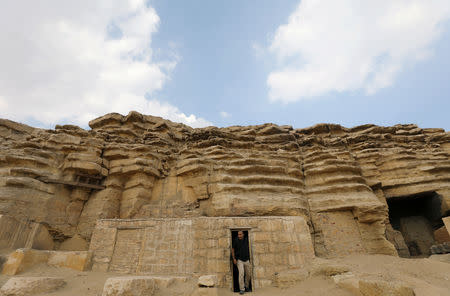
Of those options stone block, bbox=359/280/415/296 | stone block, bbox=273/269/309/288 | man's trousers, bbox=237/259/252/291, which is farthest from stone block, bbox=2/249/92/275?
stone block, bbox=359/280/415/296

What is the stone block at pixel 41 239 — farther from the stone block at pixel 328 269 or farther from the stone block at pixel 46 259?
the stone block at pixel 328 269

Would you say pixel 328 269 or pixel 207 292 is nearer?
pixel 207 292

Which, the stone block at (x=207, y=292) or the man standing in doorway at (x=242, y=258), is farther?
the man standing in doorway at (x=242, y=258)

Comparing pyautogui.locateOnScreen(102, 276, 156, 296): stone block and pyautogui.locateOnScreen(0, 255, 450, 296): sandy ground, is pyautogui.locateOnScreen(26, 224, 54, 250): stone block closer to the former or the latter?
pyautogui.locateOnScreen(0, 255, 450, 296): sandy ground

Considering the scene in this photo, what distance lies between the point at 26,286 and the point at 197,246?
4.53 meters

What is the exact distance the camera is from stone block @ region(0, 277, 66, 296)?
18.1 ft

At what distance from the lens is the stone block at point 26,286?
5.52m

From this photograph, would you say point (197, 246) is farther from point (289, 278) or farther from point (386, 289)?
point (386, 289)

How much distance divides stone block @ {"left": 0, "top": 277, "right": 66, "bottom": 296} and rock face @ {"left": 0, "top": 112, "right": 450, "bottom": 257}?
16.8ft

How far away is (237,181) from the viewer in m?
11.5

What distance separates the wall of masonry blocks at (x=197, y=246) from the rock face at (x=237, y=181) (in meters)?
2.19

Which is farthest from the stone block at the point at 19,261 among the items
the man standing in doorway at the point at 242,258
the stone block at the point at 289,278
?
the stone block at the point at 289,278

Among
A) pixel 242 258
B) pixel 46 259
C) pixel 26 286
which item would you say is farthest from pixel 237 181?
pixel 26 286

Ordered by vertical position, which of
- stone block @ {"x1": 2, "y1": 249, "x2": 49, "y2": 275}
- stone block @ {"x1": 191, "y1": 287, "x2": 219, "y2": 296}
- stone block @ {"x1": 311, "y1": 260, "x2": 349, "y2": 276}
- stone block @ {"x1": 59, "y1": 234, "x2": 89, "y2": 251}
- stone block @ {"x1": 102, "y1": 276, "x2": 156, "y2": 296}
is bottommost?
stone block @ {"x1": 191, "y1": 287, "x2": 219, "y2": 296}
